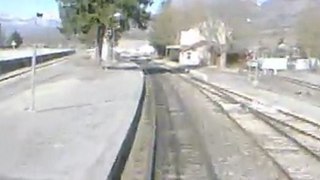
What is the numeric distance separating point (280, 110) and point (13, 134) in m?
15.9

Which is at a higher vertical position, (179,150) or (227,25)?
(227,25)

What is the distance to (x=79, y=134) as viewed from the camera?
741 inches

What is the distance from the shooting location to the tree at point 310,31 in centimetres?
8138

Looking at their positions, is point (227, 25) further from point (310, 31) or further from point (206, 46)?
point (310, 31)

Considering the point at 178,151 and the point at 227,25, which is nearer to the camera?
the point at 178,151

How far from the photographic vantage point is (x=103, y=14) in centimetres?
6850

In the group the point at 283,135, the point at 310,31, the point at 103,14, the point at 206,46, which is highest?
the point at 103,14

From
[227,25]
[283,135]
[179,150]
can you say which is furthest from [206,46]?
[179,150]

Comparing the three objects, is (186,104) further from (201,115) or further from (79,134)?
(79,134)

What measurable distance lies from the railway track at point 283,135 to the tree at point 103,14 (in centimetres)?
3341

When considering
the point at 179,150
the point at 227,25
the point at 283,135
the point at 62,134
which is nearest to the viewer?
the point at 179,150

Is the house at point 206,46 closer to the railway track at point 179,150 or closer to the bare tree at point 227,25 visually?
the bare tree at point 227,25

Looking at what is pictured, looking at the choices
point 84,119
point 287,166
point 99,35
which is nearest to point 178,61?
point 99,35

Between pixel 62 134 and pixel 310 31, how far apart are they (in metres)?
67.0
